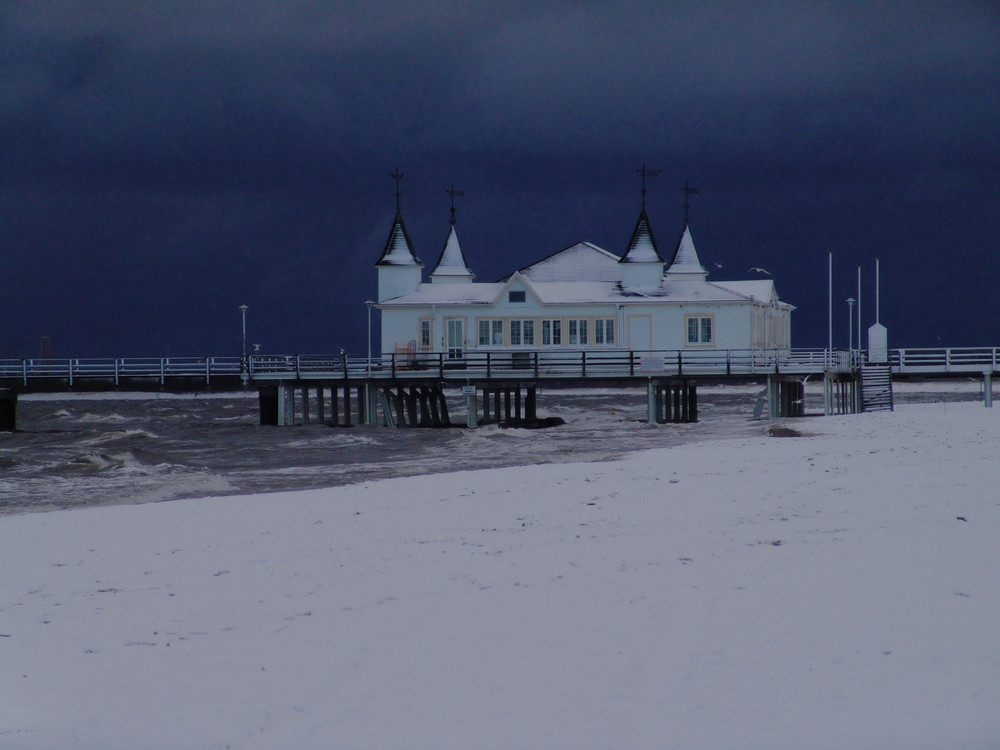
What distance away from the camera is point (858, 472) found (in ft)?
56.6

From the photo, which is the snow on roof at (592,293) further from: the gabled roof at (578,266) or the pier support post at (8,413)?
the pier support post at (8,413)

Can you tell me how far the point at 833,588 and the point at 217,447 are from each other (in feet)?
96.7

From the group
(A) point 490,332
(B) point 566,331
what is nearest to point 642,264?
(B) point 566,331

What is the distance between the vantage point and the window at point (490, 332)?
45844 mm

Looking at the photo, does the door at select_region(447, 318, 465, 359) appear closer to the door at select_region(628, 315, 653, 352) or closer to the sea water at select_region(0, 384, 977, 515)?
the sea water at select_region(0, 384, 977, 515)

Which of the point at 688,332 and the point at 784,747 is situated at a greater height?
the point at 688,332

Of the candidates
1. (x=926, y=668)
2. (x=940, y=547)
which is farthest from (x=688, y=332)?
(x=926, y=668)

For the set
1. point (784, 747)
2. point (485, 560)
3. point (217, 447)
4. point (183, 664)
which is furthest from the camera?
point (217, 447)

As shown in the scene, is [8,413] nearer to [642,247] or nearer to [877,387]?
[642,247]

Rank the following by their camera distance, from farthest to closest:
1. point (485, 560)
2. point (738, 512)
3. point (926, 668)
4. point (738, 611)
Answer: point (738, 512)
point (485, 560)
point (738, 611)
point (926, 668)

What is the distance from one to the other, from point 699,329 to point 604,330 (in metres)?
3.80

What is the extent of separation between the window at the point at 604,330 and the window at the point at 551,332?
4.82ft

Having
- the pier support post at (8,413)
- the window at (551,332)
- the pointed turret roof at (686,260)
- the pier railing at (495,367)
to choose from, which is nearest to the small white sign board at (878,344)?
the pier railing at (495,367)

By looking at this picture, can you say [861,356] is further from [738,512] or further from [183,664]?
[183,664]
